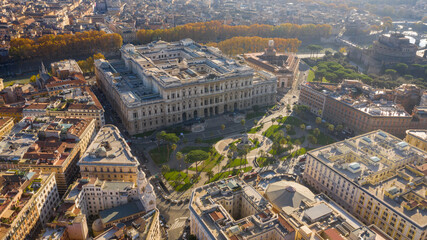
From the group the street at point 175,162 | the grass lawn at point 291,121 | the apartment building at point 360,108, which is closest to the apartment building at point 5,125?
the street at point 175,162

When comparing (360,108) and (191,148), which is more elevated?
(360,108)

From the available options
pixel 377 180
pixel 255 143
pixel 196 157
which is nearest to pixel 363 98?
pixel 255 143

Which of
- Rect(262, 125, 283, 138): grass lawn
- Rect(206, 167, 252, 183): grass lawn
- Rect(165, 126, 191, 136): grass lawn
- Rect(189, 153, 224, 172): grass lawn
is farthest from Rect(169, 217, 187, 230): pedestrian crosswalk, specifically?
Rect(262, 125, 283, 138): grass lawn

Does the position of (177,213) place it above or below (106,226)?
below

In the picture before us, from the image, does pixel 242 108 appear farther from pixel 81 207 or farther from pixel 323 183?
pixel 81 207

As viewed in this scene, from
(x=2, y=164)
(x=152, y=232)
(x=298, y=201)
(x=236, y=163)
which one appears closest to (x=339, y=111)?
(x=236, y=163)

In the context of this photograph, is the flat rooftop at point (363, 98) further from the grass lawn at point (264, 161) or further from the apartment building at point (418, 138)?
the grass lawn at point (264, 161)

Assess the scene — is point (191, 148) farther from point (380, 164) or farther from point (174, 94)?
point (380, 164)
